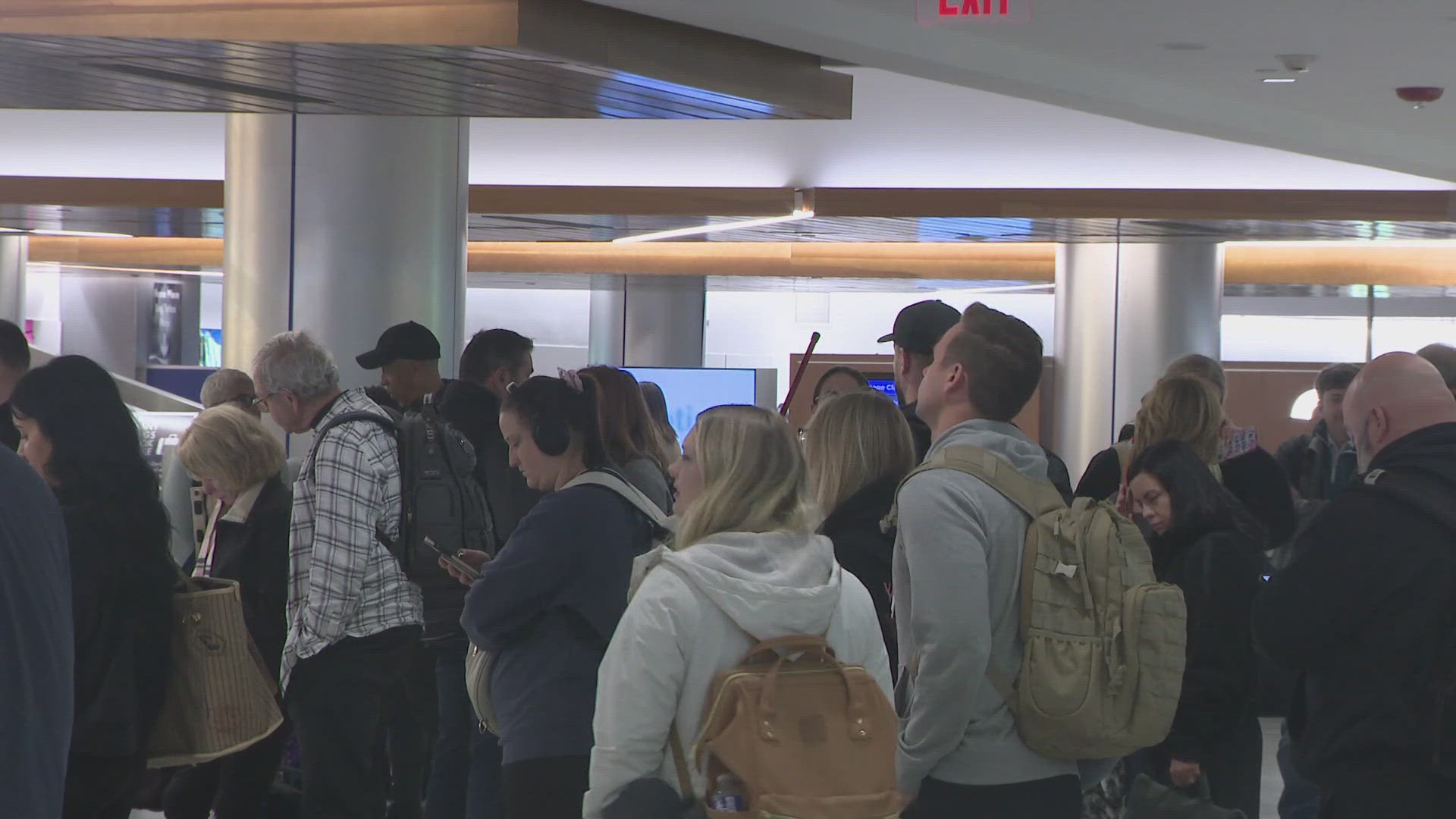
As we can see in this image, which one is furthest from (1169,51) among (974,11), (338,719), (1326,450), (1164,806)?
(338,719)

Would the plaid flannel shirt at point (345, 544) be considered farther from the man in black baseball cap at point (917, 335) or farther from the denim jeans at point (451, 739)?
the man in black baseball cap at point (917, 335)

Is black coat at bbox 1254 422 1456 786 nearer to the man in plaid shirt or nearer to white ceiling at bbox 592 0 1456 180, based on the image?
the man in plaid shirt

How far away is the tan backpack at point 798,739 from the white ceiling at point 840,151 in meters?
5.52

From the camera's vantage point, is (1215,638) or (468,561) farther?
(1215,638)

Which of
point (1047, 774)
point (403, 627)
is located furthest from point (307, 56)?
point (1047, 774)

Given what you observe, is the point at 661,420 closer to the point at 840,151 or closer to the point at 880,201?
the point at 840,151

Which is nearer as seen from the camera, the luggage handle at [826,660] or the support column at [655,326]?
the luggage handle at [826,660]

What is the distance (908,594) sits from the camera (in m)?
2.92

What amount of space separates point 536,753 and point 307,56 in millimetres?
2657

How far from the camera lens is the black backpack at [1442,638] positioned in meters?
2.86

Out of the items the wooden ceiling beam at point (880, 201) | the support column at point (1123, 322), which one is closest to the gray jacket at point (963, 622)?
the wooden ceiling beam at point (880, 201)

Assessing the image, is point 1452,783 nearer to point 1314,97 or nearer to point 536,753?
point 536,753

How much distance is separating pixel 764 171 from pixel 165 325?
46.8ft

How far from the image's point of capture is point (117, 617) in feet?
10.6
